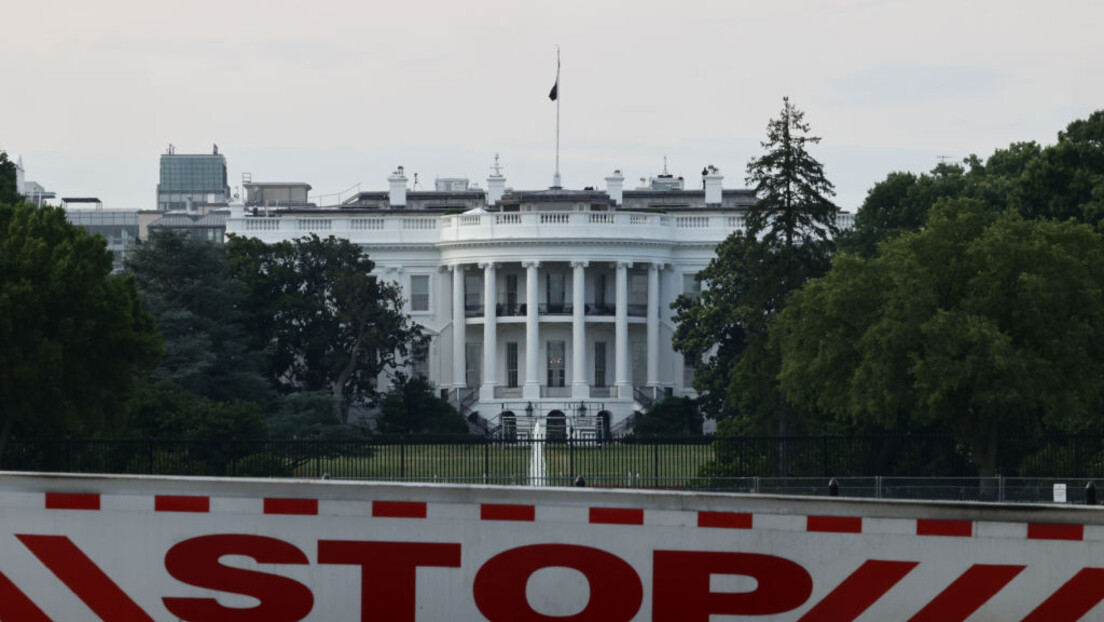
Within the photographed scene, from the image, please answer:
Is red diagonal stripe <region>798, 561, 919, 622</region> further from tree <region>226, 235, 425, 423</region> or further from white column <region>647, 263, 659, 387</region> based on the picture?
white column <region>647, 263, 659, 387</region>

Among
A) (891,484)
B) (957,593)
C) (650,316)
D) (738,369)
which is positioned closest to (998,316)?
(891,484)

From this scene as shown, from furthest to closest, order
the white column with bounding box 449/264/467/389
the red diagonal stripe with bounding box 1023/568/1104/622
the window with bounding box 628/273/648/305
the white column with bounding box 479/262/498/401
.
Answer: the window with bounding box 628/273/648/305 < the white column with bounding box 449/264/467/389 < the white column with bounding box 479/262/498/401 < the red diagonal stripe with bounding box 1023/568/1104/622

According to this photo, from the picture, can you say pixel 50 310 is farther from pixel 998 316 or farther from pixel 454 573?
pixel 454 573

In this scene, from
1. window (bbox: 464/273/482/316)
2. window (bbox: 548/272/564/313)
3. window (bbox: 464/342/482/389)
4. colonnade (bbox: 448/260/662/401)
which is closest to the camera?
colonnade (bbox: 448/260/662/401)

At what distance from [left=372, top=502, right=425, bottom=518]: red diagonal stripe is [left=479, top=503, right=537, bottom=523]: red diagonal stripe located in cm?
30

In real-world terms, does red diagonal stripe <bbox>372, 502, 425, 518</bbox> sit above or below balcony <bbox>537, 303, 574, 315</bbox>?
below

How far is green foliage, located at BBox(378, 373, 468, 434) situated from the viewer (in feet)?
282

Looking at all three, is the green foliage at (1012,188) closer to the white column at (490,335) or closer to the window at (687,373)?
the window at (687,373)

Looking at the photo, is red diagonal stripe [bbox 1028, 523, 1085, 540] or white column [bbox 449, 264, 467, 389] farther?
white column [bbox 449, 264, 467, 389]

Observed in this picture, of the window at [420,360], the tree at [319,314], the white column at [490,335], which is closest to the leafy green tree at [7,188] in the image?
the tree at [319,314]

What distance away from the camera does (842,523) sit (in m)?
10.3

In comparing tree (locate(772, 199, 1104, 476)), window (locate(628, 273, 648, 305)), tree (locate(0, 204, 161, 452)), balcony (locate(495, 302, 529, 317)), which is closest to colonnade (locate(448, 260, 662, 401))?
balcony (locate(495, 302, 529, 317))

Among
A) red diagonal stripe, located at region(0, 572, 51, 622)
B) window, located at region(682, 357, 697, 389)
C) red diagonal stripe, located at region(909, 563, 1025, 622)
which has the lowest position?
red diagonal stripe, located at region(0, 572, 51, 622)

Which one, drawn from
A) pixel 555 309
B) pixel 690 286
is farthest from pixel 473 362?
pixel 690 286
